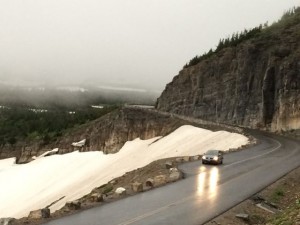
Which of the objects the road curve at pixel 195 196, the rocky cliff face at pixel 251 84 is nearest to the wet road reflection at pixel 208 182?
the road curve at pixel 195 196

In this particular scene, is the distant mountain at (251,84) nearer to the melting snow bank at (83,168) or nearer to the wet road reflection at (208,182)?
the melting snow bank at (83,168)

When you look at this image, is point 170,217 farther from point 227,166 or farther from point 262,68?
point 262,68

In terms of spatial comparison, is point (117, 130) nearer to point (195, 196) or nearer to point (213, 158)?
point (213, 158)

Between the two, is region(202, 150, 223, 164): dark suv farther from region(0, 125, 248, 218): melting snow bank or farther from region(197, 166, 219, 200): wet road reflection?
region(0, 125, 248, 218): melting snow bank

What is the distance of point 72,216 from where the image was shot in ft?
55.5

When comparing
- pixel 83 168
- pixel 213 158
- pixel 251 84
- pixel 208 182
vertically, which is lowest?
pixel 83 168

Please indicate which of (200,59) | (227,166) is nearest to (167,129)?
(200,59)

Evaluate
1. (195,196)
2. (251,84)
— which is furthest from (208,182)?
(251,84)

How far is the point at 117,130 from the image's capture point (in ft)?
264

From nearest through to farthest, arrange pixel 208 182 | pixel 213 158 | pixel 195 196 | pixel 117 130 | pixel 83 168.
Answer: pixel 195 196, pixel 208 182, pixel 213 158, pixel 83 168, pixel 117 130

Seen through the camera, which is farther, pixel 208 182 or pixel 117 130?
pixel 117 130

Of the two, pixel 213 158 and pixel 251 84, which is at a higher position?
pixel 251 84

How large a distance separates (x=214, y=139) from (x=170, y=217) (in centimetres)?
3863

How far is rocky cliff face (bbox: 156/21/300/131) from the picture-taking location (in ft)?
227
